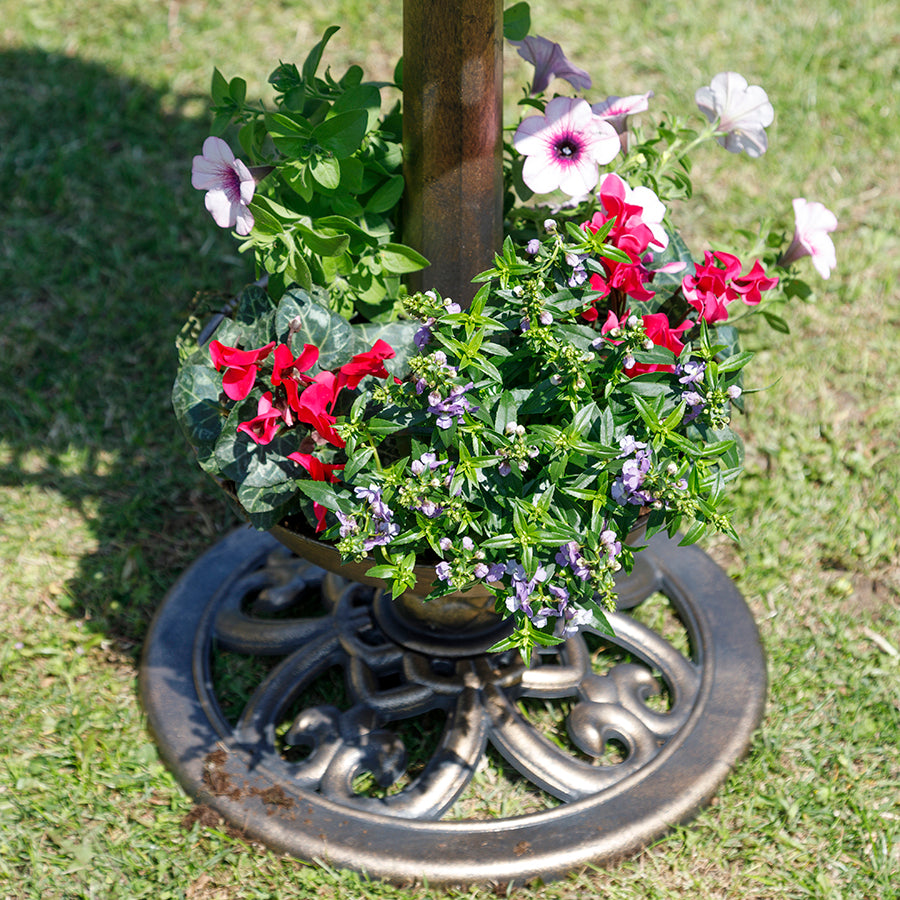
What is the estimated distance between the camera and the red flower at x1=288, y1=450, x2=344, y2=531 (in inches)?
68.2

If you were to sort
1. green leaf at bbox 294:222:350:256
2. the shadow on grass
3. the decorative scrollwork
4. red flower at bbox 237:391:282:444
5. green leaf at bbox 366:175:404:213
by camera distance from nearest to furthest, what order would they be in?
red flower at bbox 237:391:282:444 → green leaf at bbox 294:222:350:256 → green leaf at bbox 366:175:404:213 → the decorative scrollwork → the shadow on grass

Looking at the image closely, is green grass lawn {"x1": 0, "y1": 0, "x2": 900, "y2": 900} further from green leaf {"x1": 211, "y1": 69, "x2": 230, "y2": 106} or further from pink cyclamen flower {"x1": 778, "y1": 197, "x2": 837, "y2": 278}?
green leaf {"x1": 211, "y1": 69, "x2": 230, "y2": 106}

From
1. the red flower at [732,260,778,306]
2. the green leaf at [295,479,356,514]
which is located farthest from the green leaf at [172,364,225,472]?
the red flower at [732,260,778,306]

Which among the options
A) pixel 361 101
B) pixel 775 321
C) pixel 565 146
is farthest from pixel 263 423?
pixel 775 321

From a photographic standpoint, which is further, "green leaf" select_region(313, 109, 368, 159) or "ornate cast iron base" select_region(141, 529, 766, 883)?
"ornate cast iron base" select_region(141, 529, 766, 883)

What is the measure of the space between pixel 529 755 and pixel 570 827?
7.4 inches

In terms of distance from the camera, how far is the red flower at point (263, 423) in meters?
1.72

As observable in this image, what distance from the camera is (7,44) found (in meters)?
4.38

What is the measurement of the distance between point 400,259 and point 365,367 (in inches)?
12.1

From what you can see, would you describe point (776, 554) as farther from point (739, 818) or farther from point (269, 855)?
point (269, 855)

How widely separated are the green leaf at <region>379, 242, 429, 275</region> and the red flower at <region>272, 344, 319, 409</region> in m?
0.27

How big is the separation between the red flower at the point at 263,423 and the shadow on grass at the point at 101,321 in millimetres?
1090

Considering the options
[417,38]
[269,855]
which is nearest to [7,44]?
[417,38]

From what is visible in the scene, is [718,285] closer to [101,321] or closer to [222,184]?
[222,184]
